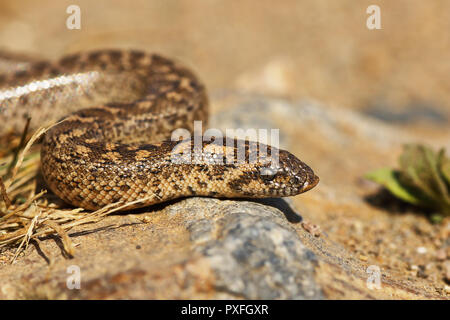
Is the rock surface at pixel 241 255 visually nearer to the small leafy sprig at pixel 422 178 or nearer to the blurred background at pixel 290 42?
the small leafy sprig at pixel 422 178

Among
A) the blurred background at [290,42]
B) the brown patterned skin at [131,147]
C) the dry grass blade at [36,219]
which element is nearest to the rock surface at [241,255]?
the dry grass blade at [36,219]

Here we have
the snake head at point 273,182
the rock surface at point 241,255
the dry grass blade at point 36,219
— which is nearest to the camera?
the rock surface at point 241,255

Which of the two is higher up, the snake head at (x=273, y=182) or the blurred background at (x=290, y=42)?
the blurred background at (x=290, y=42)

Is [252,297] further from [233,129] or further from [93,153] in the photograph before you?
[233,129]

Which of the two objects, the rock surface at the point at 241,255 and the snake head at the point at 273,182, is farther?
the snake head at the point at 273,182

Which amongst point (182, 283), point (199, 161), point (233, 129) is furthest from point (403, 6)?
point (182, 283)

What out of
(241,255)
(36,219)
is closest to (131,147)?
(36,219)

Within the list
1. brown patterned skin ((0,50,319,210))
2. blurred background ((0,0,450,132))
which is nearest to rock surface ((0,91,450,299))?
brown patterned skin ((0,50,319,210))

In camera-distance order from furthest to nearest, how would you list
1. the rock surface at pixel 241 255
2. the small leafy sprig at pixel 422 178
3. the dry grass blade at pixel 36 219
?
1. the small leafy sprig at pixel 422 178
2. the dry grass blade at pixel 36 219
3. the rock surface at pixel 241 255
